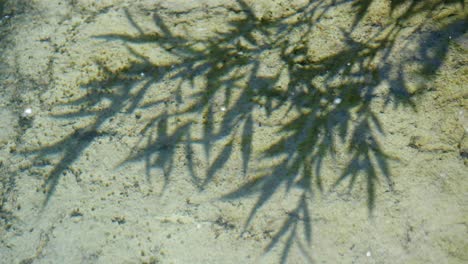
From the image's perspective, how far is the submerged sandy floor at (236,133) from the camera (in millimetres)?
2846

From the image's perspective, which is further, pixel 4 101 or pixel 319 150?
pixel 4 101

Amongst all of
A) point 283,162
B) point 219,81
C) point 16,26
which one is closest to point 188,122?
point 219,81

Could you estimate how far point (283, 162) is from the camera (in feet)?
10.2

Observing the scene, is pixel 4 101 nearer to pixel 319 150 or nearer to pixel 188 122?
pixel 188 122

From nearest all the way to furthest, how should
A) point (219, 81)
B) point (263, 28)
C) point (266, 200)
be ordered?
1. point (266, 200)
2. point (219, 81)
3. point (263, 28)

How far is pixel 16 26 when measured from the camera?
4.07 m

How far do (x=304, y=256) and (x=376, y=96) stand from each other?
1.17 metres

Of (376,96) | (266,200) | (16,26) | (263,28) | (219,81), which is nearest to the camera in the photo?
(266,200)

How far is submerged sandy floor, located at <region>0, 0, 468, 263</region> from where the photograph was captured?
2.85 m

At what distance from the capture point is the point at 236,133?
10.7 feet

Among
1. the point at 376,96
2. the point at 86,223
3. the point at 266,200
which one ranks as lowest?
the point at 86,223

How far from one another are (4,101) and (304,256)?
2326 mm

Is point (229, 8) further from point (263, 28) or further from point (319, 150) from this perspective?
point (319, 150)

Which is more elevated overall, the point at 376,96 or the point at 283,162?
the point at 376,96
